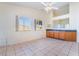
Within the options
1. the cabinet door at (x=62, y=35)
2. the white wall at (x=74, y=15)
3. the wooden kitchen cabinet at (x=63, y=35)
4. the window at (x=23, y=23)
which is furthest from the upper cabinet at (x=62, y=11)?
the window at (x=23, y=23)

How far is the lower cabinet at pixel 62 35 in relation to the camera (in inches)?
290

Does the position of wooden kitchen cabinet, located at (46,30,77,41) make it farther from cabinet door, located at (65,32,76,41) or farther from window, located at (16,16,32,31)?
window, located at (16,16,32,31)

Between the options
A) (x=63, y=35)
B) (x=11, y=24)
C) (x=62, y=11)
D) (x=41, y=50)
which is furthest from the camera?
(x=62, y=11)

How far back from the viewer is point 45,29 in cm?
859

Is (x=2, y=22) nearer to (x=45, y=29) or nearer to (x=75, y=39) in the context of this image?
(x=45, y=29)

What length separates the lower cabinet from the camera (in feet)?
24.2

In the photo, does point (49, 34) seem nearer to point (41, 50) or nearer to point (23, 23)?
point (23, 23)

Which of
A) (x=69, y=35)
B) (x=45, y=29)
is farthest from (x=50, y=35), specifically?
(x=69, y=35)

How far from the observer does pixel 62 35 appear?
25.7 feet

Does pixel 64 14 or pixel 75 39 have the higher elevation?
pixel 64 14

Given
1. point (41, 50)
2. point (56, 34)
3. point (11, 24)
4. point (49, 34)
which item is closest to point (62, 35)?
point (56, 34)

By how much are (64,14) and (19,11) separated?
10.0 feet

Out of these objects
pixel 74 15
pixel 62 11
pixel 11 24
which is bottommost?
pixel 11 24

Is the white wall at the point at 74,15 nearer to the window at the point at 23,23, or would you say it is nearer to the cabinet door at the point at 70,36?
the cabinet door at the point at 70,36
